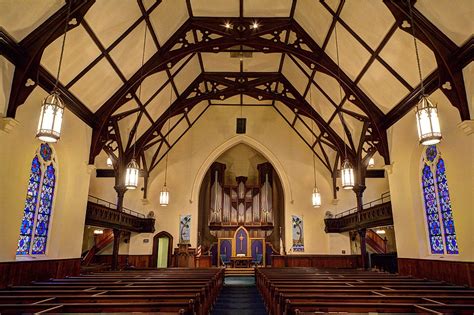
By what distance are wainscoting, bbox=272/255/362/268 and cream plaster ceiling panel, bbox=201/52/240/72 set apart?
9.76 meters

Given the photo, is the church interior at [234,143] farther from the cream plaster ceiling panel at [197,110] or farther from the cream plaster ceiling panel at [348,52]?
the cream plaster ceiling panel at [197,110]

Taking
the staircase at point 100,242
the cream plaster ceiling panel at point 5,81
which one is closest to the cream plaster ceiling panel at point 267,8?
the cream plaster ceiling panel at point 5,81

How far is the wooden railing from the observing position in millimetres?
11001

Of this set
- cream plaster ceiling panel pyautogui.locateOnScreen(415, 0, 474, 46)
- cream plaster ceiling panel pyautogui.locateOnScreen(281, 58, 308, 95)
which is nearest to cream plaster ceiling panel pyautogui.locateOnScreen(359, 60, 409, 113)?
cream plaster ceiling panel pyautogui.locateOnScreen(415, 0, 474, 46)

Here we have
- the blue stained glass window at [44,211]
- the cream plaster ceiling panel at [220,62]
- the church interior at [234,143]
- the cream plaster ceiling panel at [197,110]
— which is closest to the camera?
the church interior at [234,143]

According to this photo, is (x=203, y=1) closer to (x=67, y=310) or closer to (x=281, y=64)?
(x=281, y=64)

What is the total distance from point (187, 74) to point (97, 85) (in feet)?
15.6

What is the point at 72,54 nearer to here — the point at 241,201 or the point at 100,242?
the point at 100,242

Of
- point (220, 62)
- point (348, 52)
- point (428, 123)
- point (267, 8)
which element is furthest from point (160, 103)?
point (428, 123)

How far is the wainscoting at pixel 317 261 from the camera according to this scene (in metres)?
15.5

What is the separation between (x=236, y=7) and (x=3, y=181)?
837 centimetres

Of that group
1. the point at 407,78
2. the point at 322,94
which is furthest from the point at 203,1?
the point at 407,78

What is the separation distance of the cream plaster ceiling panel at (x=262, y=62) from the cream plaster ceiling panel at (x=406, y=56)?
561cm

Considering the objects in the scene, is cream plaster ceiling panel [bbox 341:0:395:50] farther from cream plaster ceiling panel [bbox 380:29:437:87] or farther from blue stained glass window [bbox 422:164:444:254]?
blue stained glass window [bbox 422:164:444:254]
